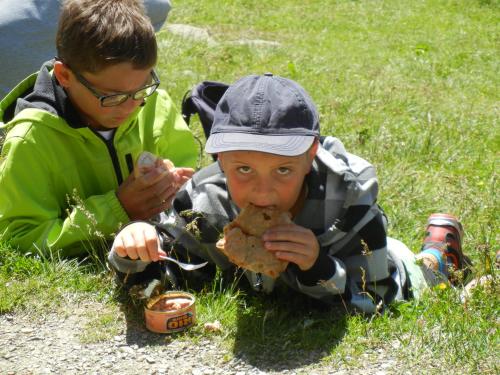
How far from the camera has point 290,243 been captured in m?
3.52

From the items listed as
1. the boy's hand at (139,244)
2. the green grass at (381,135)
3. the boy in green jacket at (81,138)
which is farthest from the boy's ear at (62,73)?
the boy's hand at (139,244)

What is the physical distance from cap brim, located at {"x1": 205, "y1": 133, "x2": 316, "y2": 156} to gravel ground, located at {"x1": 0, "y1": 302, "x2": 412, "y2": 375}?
3.07 feet

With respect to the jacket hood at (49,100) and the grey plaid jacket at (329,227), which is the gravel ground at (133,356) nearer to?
the grey plaid jacket at (329,227)

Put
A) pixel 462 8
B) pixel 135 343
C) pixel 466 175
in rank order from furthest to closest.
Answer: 1. pixel 462 8
2. pixel 466 175
3. pixel 135 343

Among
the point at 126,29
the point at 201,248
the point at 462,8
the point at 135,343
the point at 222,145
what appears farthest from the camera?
the point at 462,8

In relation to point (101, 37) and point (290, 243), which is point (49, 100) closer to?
point (101, 37)

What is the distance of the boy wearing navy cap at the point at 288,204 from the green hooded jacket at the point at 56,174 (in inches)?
20.4

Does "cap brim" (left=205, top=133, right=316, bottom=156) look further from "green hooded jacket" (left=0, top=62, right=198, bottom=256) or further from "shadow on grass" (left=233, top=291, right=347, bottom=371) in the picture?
"green hooded jacket" (left=0, top=62, right=198, bottom=256)

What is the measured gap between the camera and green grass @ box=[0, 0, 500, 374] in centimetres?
366

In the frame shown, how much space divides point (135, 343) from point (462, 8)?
1395 centimetres

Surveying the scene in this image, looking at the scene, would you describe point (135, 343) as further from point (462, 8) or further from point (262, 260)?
point (462, 8)

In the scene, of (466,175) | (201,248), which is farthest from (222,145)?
(466,175)

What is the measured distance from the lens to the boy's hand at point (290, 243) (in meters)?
3.49

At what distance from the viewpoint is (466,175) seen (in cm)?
658
